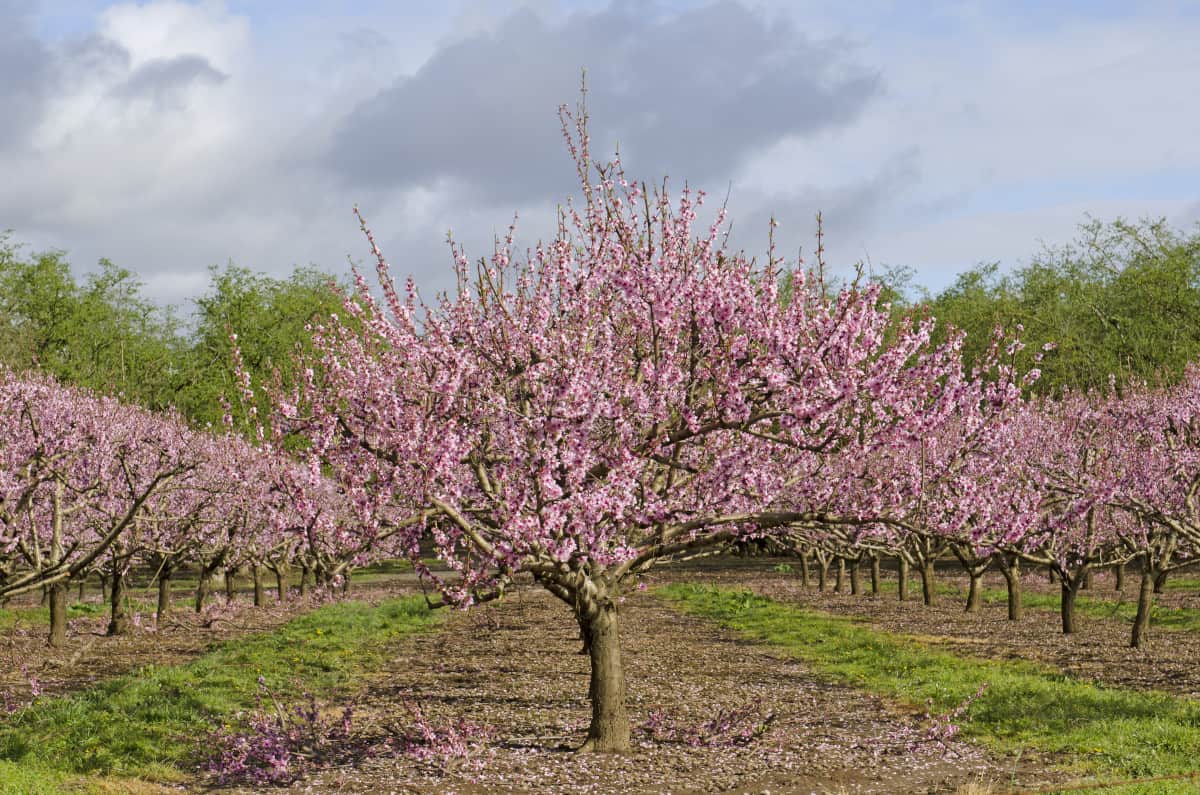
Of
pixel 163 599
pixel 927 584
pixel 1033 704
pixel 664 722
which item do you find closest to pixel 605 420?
pixel 664 722

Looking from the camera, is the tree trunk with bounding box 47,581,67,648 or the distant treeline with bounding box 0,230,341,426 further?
the distant treeline with bounding box 0,230,341,426

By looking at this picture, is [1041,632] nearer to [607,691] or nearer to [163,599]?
[607,691]

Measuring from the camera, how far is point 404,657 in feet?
85.6

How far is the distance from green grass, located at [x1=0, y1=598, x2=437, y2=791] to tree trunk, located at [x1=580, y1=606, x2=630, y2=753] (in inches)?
230

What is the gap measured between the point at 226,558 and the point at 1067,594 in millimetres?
26880

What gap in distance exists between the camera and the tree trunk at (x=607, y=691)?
48.3 ft

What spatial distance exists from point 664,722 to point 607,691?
2.49 metres

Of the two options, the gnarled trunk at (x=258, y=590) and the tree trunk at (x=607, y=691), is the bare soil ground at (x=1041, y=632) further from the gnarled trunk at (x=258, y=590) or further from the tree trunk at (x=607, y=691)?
the gnarled trunk at (x=258, y=590)

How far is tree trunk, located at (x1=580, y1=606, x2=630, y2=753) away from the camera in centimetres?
1473

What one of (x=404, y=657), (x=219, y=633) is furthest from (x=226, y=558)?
(x=404, y=657)

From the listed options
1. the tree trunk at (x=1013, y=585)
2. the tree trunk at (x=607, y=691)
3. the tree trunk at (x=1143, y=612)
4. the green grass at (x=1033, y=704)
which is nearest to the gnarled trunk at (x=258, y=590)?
the green grass at (x=1033, y=704)

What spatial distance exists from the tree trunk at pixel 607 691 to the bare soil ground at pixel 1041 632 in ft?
34.6

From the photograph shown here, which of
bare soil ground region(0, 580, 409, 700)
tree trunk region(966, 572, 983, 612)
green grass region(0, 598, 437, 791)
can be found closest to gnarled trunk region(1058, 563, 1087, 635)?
tree trunk region(966, 572, 983, 612)

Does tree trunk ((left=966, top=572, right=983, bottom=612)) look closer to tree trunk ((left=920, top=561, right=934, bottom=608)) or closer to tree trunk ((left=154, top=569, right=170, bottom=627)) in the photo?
tree trunk ((left=920, top=561, right=934, bottom=608))
